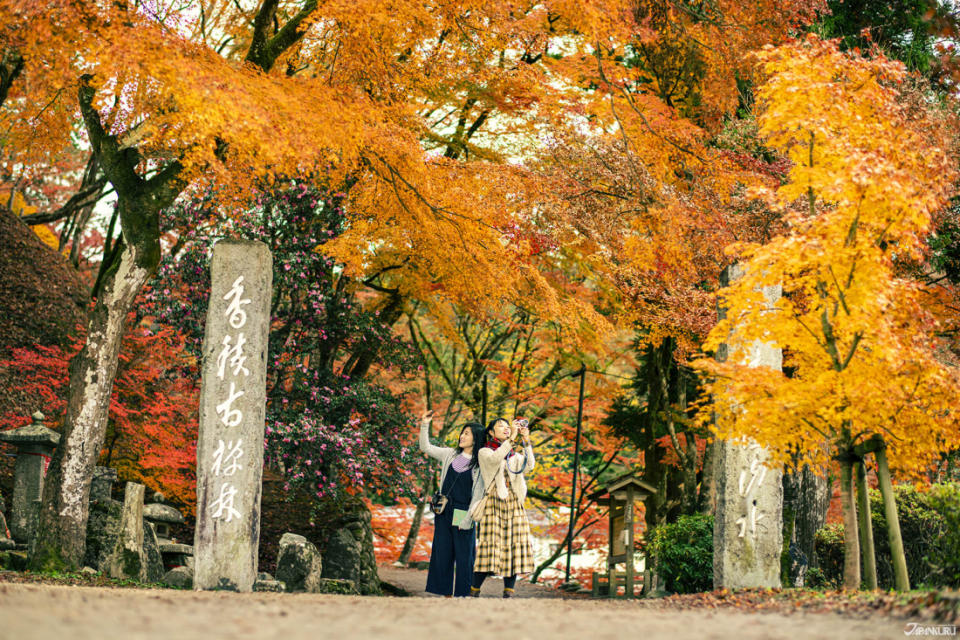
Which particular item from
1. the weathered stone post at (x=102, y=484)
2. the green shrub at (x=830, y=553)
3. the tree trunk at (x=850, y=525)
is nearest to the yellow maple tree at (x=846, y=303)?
the tree trunk at (x=850, y=525)

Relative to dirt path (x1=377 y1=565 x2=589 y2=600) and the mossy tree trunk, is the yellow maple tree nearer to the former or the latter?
the mossy tree trunk

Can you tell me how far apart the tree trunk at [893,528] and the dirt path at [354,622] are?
5.18ft

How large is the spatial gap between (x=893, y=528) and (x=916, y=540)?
9.82 ft

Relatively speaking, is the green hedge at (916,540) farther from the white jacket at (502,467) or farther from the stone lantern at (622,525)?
the white jacket at (502,467)

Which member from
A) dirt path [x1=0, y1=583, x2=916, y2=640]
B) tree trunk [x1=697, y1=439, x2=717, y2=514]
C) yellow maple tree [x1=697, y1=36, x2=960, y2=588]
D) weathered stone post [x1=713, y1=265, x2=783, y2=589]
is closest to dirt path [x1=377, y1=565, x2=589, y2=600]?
tree trunk [x1=697, y1=439, x2=717, y2=514]

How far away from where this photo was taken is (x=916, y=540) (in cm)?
803

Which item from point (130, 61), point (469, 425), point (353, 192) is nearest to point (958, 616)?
point (469, 425)

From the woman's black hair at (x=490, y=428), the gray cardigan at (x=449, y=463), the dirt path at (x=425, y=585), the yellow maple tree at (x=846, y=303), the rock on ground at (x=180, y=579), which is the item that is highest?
the yellow maple tree at (x=846, y=303)

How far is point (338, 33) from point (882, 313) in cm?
606

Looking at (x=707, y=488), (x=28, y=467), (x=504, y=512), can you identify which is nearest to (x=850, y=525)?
(x=504, y=512)

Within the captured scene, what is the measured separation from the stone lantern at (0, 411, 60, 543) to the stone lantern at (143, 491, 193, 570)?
1.29 metres

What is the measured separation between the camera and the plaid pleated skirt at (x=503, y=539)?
6688 mm

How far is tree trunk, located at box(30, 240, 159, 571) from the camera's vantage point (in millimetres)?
7586

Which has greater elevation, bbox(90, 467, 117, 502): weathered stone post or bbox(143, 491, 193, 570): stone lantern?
bbox(90, 467, 117, 502): weathered stone post
